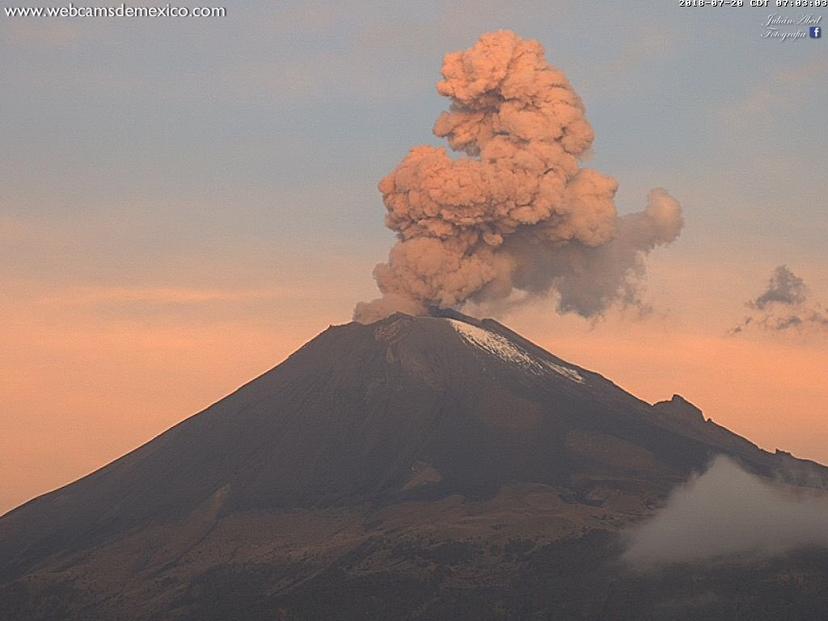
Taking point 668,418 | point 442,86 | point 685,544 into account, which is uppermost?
point 442,86

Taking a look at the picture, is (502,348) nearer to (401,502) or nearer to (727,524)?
(401,502)

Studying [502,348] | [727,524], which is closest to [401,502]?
[727,524]

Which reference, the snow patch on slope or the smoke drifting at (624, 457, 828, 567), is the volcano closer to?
the snow patch on slope

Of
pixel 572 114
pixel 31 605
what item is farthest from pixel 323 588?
pixel 572 114

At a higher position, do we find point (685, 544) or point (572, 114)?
point (572, 114)

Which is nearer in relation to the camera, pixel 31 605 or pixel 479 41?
pixel 31 605

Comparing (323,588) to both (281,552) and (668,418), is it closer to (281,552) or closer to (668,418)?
(281,552)

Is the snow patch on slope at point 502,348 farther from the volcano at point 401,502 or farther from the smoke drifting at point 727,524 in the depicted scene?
the smoke drifting at point 727,524
